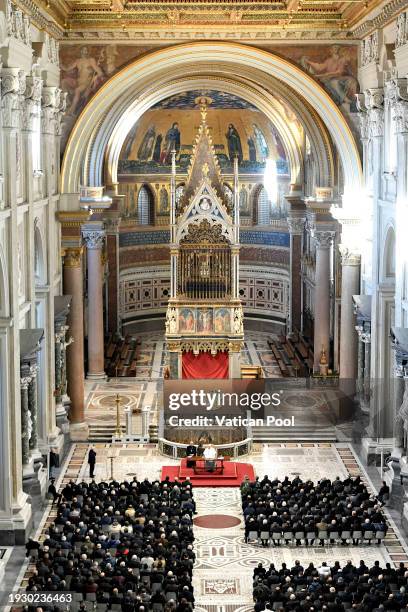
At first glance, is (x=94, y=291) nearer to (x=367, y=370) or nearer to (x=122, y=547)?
(x=367, y=370)

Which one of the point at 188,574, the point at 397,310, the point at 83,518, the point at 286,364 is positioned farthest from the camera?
the point at 286,364

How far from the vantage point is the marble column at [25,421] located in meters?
27.7

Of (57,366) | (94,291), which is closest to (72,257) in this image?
(57,366)

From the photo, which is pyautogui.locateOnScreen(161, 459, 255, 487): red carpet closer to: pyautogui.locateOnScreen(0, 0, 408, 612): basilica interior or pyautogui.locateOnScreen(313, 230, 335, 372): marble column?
pyautogui.locateOnScreen(0, 0, 408, 612): basilica interior

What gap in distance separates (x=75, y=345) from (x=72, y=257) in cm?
299

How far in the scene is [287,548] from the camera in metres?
27.5

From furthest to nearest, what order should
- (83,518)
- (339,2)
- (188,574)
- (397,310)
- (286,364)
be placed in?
(286,364), (339,2), (397,310), (83,518), (188,574)

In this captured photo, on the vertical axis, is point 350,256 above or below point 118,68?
below

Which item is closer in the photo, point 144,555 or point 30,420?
point 144,555

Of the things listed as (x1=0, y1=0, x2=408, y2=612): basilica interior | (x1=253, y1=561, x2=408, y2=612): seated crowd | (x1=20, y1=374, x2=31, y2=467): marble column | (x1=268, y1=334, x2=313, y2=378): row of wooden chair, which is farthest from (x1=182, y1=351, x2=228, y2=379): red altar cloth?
(x1=253, y1=561, x2=408, y2=612): seated crowd

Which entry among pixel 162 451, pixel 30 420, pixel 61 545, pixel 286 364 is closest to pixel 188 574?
pixel 61 545

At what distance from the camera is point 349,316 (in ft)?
124

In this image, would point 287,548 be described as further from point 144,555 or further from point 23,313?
point 23,313

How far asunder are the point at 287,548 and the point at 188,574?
4.06 m
